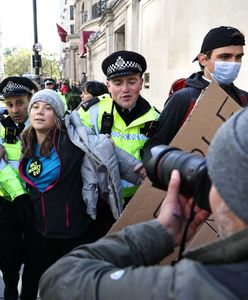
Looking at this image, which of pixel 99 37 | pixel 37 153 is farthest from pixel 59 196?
pixel 99 37

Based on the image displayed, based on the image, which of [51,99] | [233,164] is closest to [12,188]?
[51,99]

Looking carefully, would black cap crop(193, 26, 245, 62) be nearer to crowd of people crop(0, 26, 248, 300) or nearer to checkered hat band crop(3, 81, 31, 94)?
crowd of people crop(0, 26, 248, 300)

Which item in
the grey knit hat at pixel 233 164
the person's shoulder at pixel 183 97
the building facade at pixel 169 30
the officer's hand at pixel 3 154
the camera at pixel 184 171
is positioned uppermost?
the building facade at pixel 169 30

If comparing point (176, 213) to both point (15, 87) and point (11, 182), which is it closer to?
point (11, 182)

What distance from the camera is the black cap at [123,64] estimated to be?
252 centimetres

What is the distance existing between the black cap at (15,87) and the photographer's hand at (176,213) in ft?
6.73

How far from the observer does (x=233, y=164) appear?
85 centimetres

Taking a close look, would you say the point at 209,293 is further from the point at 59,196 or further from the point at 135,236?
the point at 59,196

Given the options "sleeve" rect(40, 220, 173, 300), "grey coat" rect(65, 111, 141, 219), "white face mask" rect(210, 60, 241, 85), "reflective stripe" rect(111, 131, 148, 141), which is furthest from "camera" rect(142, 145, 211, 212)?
"white face mask" rect(210, 60, 241, 85)

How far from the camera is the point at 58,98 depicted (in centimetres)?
259

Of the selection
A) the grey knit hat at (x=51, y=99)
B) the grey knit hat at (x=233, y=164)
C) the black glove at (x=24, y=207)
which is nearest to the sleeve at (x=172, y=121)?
the grey knit hat at (x=51, y=99)

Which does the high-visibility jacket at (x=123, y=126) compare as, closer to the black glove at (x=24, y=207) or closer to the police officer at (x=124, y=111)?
the police officer at (x=124, y=111)

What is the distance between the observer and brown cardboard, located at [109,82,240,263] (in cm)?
186

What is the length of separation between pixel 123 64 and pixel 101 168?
0.68 meters
